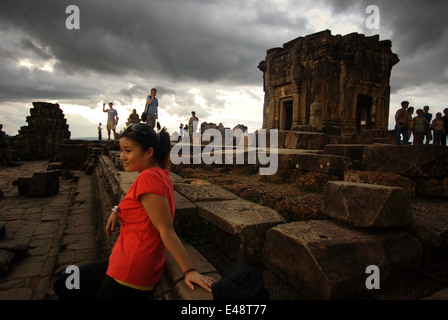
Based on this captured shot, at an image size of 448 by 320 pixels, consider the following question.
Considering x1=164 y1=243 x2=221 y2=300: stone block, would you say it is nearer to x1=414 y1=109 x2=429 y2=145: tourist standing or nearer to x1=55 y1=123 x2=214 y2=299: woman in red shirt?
x1=55 y1=123 x2=214 y2=299: woman in red shirt

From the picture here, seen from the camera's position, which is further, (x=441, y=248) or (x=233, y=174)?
(x=233, y=174)

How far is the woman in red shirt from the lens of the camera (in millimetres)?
1433

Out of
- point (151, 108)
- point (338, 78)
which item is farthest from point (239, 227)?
point (338, 78)

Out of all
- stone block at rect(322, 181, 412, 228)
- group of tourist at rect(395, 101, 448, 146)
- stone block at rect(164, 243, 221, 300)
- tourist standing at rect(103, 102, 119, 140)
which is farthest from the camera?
tourist standing at rect(103, 102, 119, 140)

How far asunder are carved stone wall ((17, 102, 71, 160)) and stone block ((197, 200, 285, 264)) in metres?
25.1

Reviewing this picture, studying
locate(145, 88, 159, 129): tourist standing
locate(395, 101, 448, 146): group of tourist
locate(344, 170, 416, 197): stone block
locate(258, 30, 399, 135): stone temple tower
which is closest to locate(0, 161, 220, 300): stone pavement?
locate(344, 170, 416, 197): stone block

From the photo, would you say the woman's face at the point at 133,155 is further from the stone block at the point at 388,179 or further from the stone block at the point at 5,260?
the stone block at the point at 5,260
